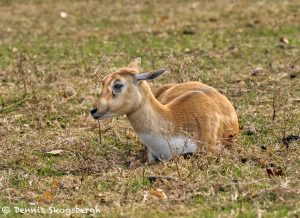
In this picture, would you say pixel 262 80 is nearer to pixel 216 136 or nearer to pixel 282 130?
pixel 282 130

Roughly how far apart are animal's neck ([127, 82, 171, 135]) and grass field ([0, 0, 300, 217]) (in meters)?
0.37

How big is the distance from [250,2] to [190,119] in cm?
938

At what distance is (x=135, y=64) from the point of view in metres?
8.20

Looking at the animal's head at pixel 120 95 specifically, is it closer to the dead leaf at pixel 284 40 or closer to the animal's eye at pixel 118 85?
the animal's eye at pixel 118 85

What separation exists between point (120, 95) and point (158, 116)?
0.44 metres

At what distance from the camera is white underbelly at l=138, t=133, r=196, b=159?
756 cm

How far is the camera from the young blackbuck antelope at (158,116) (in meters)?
7.55

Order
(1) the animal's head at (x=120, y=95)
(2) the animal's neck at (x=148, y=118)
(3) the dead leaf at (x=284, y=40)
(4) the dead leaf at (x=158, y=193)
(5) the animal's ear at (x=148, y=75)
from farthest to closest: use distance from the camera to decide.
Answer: (3) the dead leaf at (x=284, y=40)
(2) the animal's neck at (x=148, y=118)
(1) the animal's head at (x=120, y=95)
(5) the animal's ear at (x=148, y=75)
(4) the dead leaf at (x=158, y=193)

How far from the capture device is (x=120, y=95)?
7.57 meters

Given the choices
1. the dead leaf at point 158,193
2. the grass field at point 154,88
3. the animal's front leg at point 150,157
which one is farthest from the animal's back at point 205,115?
the dead leaf at point 158,193

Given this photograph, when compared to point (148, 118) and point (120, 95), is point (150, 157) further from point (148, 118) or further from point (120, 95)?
point (120, 95)

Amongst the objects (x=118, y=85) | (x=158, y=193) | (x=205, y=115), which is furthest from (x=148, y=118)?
(x=158, y=193)

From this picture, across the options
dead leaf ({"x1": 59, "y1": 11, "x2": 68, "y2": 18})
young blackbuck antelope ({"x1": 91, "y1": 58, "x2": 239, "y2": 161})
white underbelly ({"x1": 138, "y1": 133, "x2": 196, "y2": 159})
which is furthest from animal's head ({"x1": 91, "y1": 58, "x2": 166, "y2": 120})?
dead leaf ({"x1": 59, "y1": 11, "x2": 68, "y2": 18})

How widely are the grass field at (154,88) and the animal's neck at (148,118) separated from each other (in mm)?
372
